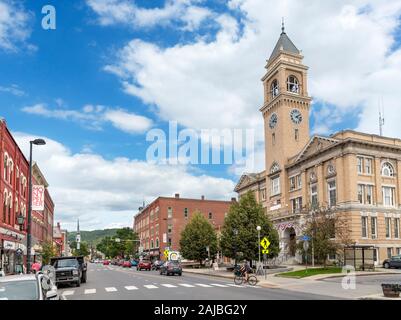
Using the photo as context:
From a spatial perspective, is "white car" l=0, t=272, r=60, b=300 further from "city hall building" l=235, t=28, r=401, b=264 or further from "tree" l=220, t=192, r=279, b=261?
"city hall building" l=235, t=28, r=401, b=264

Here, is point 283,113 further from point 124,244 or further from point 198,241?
point 124,244

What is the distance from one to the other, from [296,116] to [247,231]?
82.6 feet

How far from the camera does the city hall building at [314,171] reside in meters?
52.5

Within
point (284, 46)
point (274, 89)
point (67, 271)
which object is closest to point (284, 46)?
point (284, 46)

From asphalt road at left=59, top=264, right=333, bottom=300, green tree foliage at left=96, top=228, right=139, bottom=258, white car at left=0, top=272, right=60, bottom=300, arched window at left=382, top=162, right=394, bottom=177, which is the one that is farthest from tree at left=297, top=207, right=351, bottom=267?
green tree foliage at left=96, top=228, right=139, bottom=258

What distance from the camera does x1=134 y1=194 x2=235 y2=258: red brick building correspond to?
9974cm

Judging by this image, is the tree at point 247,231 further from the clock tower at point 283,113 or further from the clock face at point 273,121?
the clock face at point 273,121

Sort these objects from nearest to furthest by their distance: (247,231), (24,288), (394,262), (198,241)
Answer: (24,288), (394,262), (247,231), (198,241)

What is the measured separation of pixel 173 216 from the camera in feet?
333

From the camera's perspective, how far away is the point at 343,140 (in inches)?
2072
